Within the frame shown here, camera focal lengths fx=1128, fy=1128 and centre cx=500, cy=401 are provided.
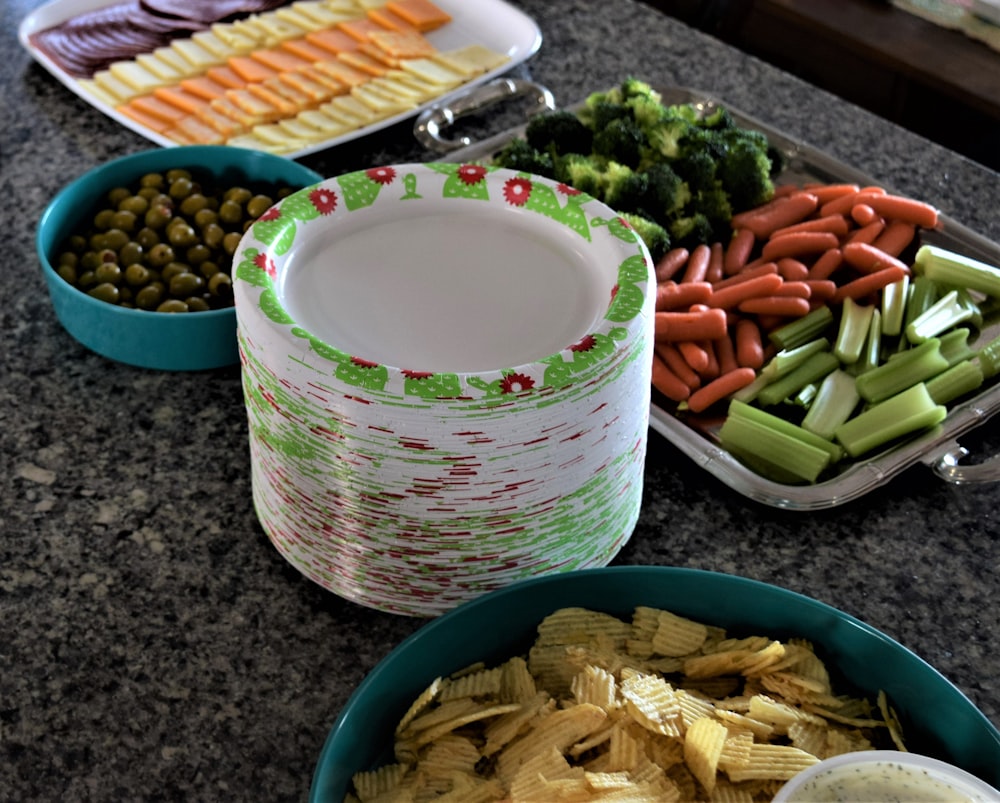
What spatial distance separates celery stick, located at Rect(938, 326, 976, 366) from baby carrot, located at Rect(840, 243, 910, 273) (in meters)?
0.11

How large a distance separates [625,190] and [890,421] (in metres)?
0.42

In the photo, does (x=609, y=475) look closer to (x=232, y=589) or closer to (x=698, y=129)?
(x=232, y=589)

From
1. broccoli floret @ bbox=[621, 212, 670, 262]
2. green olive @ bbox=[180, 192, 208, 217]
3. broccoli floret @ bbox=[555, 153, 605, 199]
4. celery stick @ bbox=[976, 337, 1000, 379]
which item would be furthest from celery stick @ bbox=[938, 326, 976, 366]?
green olive @ bbox=[180, 192, 208, 217]

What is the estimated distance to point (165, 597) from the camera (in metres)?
Result: 0.98

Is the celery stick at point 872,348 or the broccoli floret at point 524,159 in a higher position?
the broccoli floret at point 524,159

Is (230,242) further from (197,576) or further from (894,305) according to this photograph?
(894,305)

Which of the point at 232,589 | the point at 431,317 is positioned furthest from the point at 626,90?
the point at 232,589

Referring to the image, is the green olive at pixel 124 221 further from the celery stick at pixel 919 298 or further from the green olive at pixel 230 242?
the celery stick at pixel 919 298

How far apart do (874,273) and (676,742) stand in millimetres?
688

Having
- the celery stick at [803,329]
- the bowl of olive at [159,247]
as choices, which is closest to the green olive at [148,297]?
the bowl of olive at [159,247]

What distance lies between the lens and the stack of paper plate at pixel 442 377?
771 millimetres

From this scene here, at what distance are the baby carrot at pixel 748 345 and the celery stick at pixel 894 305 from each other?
0.14 metres


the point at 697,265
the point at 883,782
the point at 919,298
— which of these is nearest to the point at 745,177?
the point at 697,265

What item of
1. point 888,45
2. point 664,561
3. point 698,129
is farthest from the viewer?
point 888,45
